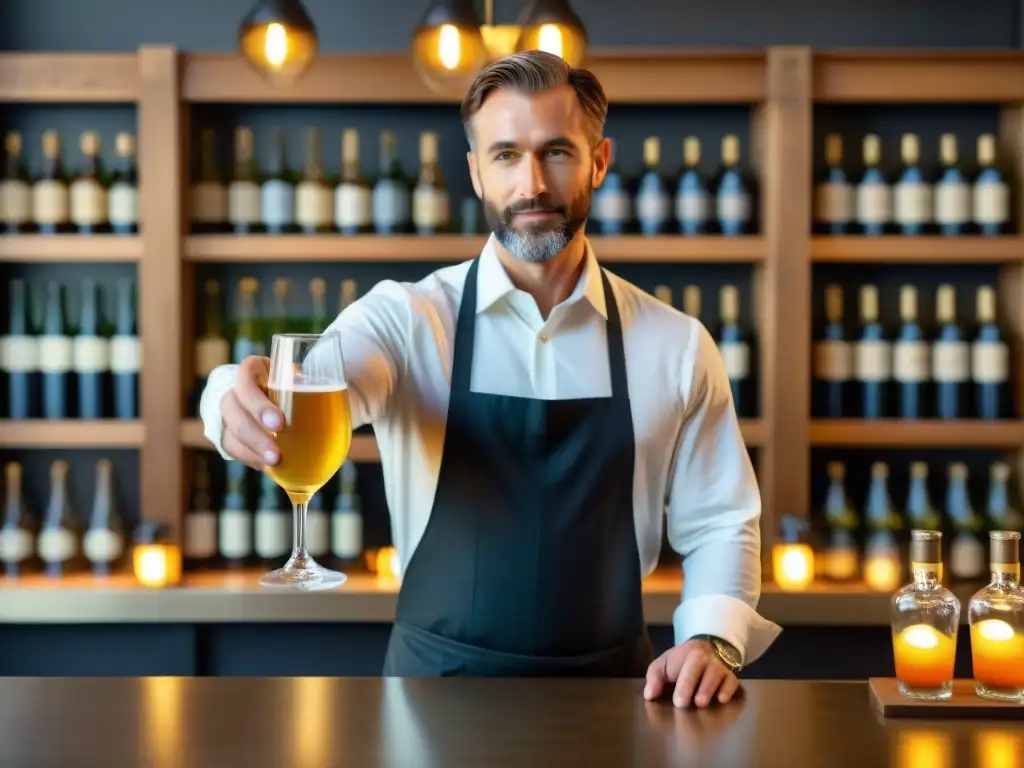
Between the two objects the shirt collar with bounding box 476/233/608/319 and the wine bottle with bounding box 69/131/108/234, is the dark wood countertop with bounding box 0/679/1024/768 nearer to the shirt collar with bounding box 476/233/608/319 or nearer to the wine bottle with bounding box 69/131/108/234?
the shirt collar with bounding box 476/233/608/319

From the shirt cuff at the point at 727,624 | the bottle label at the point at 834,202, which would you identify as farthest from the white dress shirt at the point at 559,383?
the bottle label at the point at 834,202

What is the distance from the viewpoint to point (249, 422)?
1132 mm

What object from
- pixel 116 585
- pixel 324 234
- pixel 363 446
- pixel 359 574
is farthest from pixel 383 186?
pixel 116 585

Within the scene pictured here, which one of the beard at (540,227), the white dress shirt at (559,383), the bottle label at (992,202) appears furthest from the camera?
the bottle label at (992,202)

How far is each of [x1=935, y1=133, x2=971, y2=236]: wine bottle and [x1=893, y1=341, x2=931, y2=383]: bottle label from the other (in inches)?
11.5

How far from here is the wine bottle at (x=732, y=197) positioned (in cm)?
304

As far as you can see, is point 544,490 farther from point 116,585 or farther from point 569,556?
point 116,585

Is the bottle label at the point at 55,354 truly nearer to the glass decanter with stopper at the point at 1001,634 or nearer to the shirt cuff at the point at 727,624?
the shirt cuff at the point at 727,624

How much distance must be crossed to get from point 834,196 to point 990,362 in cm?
56

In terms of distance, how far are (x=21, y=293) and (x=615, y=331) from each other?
199 centimetres

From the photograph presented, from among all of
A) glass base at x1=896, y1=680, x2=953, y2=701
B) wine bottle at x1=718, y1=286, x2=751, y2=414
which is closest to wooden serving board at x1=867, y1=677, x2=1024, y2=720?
glass base at x1=896, y1=680, x2=953, y2=701

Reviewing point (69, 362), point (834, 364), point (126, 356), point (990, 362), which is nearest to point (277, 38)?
point (126, 356)

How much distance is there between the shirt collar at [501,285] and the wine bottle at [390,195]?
1338 millimetres

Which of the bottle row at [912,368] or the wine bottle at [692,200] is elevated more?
the wine bottle at [692,200]
